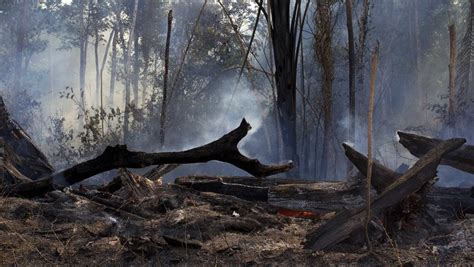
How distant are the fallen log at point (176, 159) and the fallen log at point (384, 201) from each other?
124cm

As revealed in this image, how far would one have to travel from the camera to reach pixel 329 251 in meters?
4.48

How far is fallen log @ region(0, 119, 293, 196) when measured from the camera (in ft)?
18.4

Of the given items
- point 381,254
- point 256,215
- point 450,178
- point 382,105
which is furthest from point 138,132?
point 381,254

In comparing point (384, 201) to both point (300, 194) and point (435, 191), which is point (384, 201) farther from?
point (435, 191)

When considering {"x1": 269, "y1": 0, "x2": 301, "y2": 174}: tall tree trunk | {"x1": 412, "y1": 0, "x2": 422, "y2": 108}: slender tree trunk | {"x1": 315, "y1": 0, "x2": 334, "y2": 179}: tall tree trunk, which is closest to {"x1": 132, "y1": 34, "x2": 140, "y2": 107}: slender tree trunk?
{"x1": 412, "y1": 0, "x2": 422, "y2": 108}: slender tree trunk

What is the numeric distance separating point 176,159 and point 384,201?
2262mm

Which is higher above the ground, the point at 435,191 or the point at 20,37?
the point at 20,37

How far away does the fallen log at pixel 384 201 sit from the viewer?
14.6ft

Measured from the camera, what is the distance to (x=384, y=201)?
4734mm

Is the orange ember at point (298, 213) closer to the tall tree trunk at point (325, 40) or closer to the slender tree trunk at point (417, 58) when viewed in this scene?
the tall tree trunk at point (325, 40)

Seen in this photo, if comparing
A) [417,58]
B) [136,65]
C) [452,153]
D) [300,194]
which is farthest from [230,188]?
[136,65]

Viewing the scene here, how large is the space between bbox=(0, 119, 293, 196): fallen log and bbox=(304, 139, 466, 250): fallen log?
4.08 feet

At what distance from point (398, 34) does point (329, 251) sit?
28.6 meters

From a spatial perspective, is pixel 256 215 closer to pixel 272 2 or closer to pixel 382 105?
pixel 272 2
